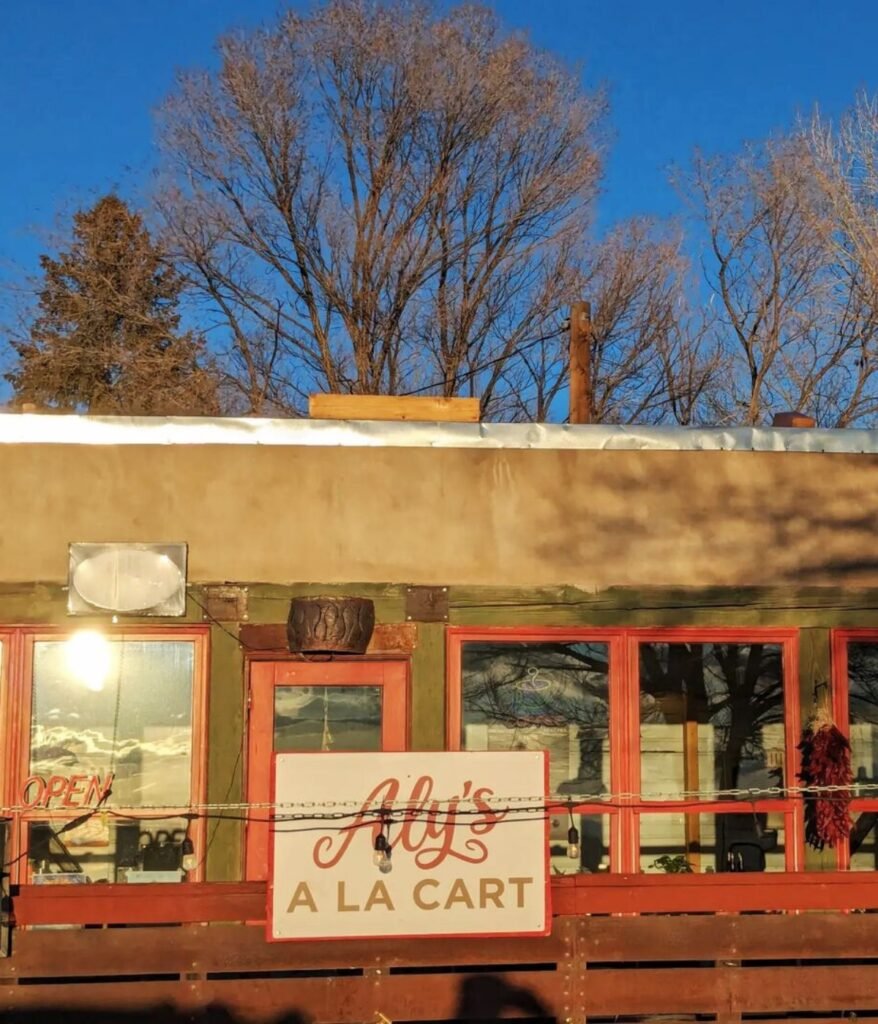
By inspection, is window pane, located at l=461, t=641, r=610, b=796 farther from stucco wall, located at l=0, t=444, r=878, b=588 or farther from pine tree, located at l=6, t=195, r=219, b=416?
pine tree, located at l=6, t=195, r=219, b=416

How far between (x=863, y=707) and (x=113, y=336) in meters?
21.9

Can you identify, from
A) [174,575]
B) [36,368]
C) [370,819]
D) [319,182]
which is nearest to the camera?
[370,819]

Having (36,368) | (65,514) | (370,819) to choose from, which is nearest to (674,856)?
(370,819)

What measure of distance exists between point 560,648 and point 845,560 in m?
1.86

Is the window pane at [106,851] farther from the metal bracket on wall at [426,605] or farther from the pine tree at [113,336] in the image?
the pine tree at [113,336]

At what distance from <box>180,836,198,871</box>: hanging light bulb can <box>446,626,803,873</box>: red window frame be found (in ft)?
5.39

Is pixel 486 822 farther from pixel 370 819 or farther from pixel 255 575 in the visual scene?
pixel 255 575

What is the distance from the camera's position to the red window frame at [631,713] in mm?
8258

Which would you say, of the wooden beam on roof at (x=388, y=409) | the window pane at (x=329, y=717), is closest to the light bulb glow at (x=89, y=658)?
the window pane at (x=329, y=717)

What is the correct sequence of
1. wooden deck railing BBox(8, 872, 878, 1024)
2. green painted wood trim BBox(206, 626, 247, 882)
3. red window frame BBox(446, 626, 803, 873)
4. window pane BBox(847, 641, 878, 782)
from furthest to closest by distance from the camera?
window pane BBox(847, 641, 878, 782), red window frame BBox(446, 626, 803, 873), green painted wood trim BBox(206, 626, 247, 882), wooden deck railing BBox(8, 872, 878, 1024)

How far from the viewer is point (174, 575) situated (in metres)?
8.12

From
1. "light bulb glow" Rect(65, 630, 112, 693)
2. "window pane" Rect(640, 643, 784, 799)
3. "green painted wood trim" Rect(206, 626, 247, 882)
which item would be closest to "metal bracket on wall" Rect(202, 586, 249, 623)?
"green painted wood trim" Rect(206, 626, 247, 882)

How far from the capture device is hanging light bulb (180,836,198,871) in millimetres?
7961

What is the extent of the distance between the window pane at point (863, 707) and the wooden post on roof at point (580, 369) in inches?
117
